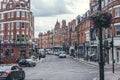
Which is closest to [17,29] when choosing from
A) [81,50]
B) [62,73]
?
[81,50]

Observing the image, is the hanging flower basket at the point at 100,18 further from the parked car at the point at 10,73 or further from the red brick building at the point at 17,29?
the red brick building at the point at 17,29

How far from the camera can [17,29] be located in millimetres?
80938

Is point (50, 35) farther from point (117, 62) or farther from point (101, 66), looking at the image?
point (101, 66)

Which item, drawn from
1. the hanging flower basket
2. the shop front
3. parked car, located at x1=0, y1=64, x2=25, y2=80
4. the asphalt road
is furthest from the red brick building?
the hanging flower basket

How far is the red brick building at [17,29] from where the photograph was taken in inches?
3125

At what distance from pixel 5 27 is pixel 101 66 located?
228 feet

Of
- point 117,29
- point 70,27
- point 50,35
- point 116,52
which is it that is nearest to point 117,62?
point 116,52

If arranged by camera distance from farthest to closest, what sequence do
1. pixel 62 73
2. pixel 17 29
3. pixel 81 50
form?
1. pixel 81 50
2. pixel 17 29
3. pixel 62 73

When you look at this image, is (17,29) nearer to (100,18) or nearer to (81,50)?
(81,50)

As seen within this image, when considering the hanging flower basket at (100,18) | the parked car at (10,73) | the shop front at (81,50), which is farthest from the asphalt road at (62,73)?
the shop front at (81,50)

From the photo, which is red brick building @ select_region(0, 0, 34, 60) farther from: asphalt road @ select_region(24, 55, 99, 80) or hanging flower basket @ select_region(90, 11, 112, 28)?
hanging flower basket @ select_region(90, 11, 112, 28)

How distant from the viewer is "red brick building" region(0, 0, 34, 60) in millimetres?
79375

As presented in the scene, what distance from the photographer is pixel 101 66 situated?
17000 mm

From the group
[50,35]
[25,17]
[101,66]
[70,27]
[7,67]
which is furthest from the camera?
[50,35]
